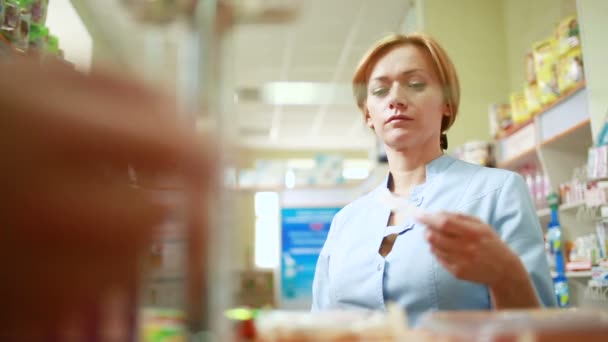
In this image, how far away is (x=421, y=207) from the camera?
0.94 m

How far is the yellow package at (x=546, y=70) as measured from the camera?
2.77 metres

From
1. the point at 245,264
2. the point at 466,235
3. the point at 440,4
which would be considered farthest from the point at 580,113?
the point at 245,264

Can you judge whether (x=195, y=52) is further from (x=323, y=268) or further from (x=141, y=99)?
(x=323, y=268)

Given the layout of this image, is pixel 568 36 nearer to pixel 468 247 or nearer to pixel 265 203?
pixel 468 247

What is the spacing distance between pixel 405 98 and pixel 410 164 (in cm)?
16

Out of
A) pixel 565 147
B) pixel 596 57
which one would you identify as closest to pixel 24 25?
pixel 596 57

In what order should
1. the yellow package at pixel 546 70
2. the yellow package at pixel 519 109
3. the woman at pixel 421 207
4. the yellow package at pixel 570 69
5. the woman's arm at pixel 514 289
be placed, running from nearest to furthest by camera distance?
1. the woman's arm at pixel 514 289
2. the woman at pixel 421 207
3. the yellow package at pixel 570 69
4. the yellow package at pixel 546 70
5. the yellow package at pixel 519 109

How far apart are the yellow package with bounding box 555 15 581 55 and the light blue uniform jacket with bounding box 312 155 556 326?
75.6 inches

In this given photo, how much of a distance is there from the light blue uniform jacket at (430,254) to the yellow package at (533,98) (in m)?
2.22

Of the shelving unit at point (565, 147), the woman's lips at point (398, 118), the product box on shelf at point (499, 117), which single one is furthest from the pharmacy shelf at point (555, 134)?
the woman's lips at point (398, 118)

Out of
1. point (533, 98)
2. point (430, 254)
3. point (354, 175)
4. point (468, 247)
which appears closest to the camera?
point (468, 247)

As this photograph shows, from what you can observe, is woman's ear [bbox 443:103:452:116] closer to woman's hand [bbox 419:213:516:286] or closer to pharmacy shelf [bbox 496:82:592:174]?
woman's hand [bbox 419:213:516:286]

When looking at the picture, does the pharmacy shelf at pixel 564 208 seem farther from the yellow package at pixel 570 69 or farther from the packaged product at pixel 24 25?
the packaged product at pixel 24 25

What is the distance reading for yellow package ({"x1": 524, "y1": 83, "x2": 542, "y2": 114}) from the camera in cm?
296
